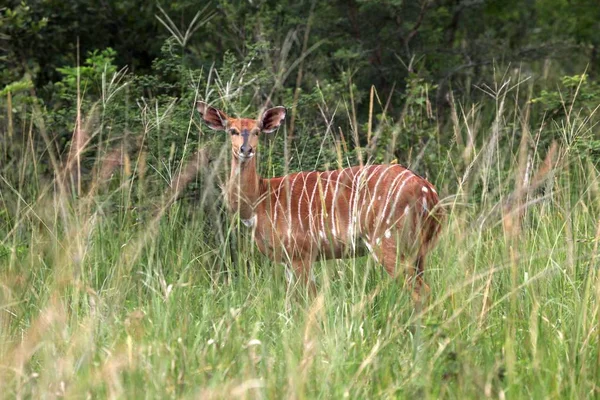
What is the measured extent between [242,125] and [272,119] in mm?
252

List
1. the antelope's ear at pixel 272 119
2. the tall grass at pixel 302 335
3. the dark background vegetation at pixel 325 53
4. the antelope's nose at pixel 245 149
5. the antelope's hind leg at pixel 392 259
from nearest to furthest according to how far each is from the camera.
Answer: the tall grass at pixel 302 335, the antelope's hind leg at pixel 392 259, the antelope's nose at pixel 245 149, the antelope's ear at pixel 272 119, the dark background vegetation at pixel 325 53

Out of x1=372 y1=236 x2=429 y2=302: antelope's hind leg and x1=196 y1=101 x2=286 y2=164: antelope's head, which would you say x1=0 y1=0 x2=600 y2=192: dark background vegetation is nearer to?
x1=196 y1=101 x2=286 y2=164: antelope's head

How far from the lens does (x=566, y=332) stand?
11.6 feet

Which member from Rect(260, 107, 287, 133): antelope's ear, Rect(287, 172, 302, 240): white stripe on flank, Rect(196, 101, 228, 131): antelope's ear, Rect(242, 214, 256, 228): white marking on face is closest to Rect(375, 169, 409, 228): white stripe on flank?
Rect(287, 172, 302, 240): white stripe on flank

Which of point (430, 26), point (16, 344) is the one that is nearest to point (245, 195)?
point (16, 344)

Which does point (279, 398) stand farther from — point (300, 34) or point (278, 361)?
point (300, 34)

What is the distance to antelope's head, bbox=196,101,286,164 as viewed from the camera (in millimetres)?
5301

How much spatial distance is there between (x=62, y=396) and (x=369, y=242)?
239 centimetres

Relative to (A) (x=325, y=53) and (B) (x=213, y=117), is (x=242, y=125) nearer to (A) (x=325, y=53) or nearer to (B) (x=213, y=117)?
(B) (x=213, y=117)

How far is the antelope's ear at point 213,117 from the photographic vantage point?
17.8 ft

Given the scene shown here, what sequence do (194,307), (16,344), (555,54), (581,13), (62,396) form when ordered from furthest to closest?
1. (581,13)
2. (555,54)
3. (194,307)
4. (16,344)
5. (62,396)

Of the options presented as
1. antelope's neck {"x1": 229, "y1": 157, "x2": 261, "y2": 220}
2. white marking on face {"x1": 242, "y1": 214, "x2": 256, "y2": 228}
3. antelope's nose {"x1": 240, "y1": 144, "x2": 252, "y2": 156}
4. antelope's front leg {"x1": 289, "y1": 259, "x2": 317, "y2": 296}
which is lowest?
antelope's front leg {"x1": 289, "y1": 259, "x2": 317, "y2": 296}

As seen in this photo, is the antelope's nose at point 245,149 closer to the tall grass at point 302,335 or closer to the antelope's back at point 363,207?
the antelope's back at point 363,207

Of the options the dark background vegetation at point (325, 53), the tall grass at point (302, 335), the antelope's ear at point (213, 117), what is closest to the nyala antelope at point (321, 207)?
the antelope's ear at point (213, 117)
